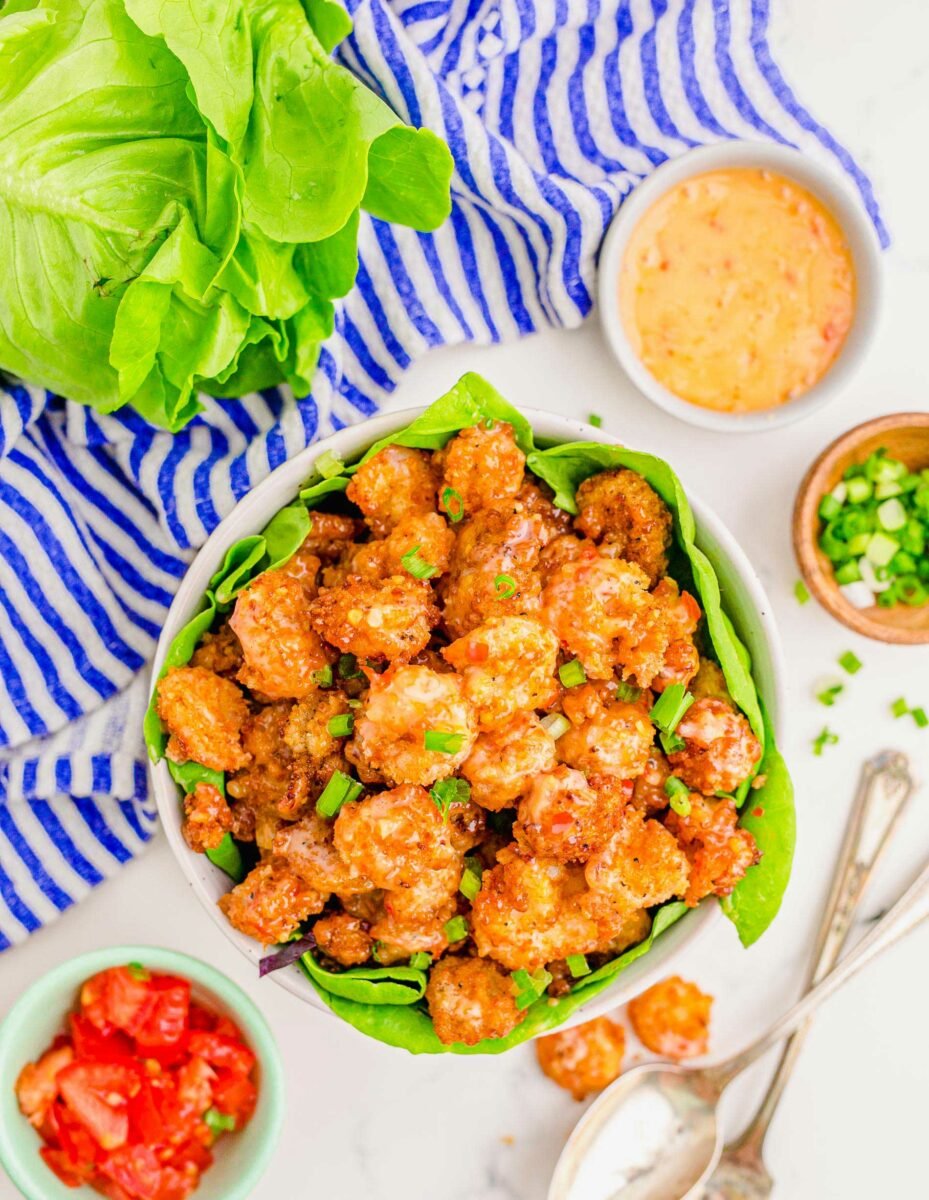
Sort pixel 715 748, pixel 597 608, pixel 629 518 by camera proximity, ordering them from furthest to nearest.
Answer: pixel 629 518 → pixel 715 748 → pixel 597 608

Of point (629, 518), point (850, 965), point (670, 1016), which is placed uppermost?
point (629, 518)

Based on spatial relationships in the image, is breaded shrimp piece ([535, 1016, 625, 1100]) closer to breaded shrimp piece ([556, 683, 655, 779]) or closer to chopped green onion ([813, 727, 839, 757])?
chopped green onion ([813, 727, 839, 757])

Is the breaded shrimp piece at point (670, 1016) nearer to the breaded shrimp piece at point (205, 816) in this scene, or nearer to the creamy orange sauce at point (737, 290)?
the breaded shrimp piece at point (205, 816)

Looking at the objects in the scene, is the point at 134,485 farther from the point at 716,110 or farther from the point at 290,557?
the point at 716,110

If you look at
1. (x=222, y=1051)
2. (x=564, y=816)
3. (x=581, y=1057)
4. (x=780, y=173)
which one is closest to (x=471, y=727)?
(x=564, y=816)

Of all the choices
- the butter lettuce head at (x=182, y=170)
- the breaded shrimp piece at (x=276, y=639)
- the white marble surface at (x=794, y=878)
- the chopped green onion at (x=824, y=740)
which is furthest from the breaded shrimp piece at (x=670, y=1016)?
the butter lettuce head at (x=182, y=170)

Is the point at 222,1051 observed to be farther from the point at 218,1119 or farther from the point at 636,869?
the point at 636,869
